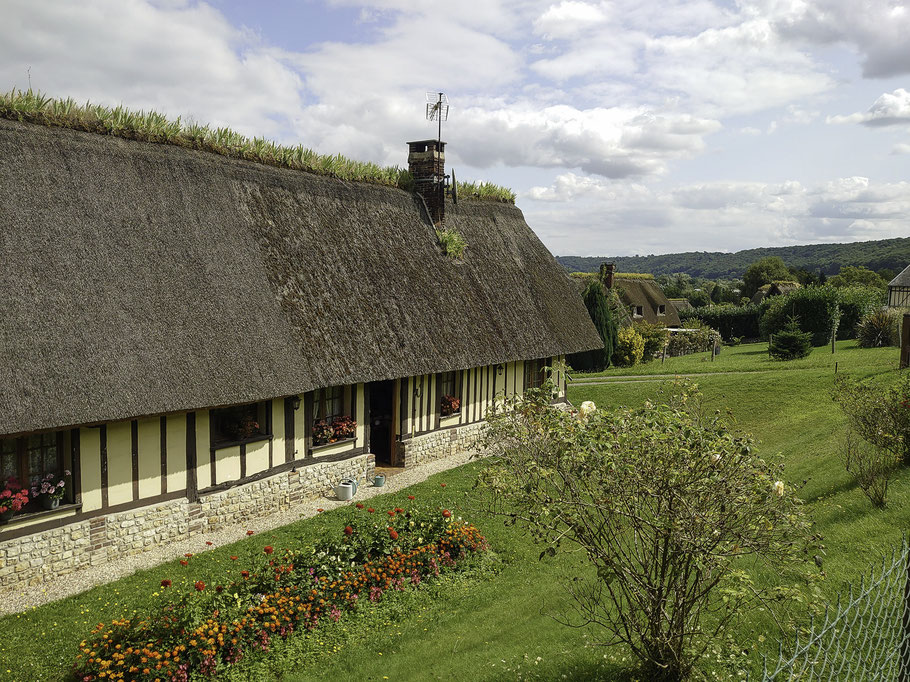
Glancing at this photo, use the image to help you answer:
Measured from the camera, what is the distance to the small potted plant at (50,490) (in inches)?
335

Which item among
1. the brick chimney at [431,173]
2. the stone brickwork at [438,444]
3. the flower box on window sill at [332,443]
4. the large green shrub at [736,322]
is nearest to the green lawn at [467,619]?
the flower box on window sill at [332,443]

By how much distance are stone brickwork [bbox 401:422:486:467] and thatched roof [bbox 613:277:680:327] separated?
2750cm

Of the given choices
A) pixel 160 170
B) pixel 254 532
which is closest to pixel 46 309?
pixel 160 170

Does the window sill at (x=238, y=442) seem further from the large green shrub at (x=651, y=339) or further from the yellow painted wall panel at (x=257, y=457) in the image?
the large green shrub at (x=651, y=339)

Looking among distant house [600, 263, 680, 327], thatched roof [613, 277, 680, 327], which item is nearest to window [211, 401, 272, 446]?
distant house [600, 263, 680, 327]

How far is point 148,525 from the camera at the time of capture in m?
9.80

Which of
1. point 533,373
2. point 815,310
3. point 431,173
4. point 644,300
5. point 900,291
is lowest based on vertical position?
point 533,373

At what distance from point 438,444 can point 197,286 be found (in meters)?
7.36

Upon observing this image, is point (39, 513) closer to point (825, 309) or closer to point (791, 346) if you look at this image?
point (791, 346)

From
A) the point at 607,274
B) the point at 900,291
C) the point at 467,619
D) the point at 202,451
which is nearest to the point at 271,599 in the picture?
the point at 467,619

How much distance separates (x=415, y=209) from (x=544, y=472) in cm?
1284

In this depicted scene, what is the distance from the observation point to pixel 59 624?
24.6 feet

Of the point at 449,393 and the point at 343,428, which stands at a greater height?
the point at 449,393

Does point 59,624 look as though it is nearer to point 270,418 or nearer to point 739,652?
point 270,418
